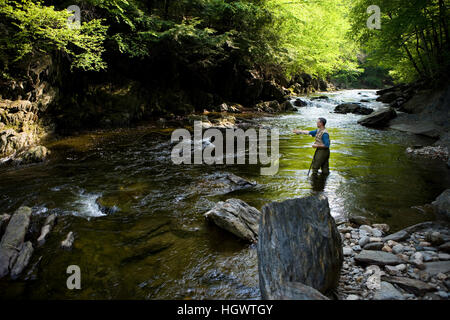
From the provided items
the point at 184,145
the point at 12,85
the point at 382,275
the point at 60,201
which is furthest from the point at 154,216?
the point at 12,85

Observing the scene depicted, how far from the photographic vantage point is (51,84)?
11.2 m

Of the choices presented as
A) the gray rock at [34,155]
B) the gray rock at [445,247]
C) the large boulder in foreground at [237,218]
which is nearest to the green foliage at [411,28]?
the gray rock at [445,247]

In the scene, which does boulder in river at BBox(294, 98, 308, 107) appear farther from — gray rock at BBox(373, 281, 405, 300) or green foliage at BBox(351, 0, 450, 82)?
gray rock at BBox(373, 281, 405, 300)

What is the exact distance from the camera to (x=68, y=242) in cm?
405

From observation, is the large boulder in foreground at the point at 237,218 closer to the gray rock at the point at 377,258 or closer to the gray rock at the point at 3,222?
the gray rock at the point at 377,258

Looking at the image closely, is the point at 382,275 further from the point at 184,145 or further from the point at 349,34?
the point at 349,34

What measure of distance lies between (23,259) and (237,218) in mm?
3351

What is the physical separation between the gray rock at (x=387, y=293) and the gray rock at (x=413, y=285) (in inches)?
3.8

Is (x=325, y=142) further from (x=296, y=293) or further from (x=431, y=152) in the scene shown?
(x=431, y=152)

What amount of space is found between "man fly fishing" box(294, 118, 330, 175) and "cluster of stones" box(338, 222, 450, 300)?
3.03 meters

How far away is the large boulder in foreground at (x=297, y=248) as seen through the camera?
2707 mm

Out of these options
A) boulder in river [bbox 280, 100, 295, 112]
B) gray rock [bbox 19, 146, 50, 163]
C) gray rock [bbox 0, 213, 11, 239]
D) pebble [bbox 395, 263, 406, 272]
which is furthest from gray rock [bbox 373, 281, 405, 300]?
boulder in river [bbox 280, 100, 295, 112]

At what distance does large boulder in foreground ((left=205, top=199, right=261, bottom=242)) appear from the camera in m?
4.22

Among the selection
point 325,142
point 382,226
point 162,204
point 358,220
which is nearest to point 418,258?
point 382,226
